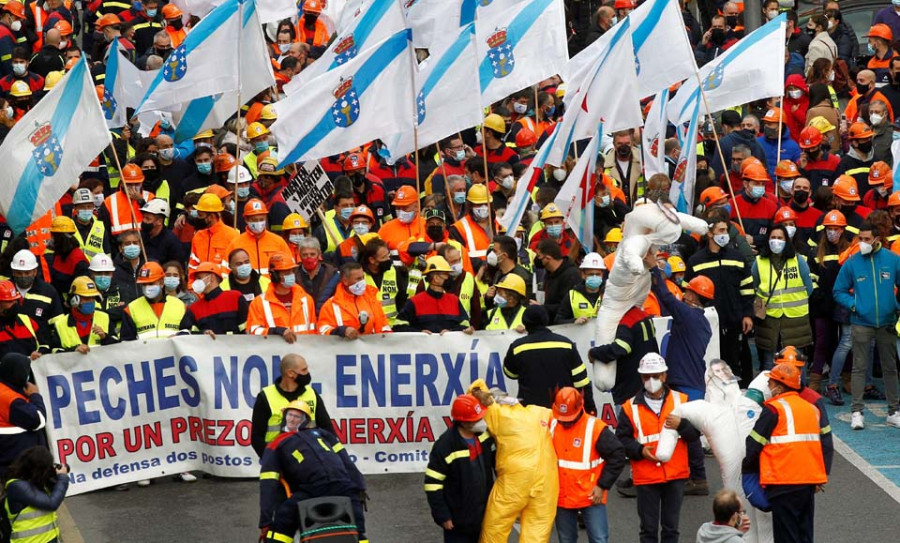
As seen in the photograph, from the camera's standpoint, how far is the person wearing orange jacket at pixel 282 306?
1533 cm

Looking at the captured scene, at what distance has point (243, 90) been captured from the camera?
61.5 ft

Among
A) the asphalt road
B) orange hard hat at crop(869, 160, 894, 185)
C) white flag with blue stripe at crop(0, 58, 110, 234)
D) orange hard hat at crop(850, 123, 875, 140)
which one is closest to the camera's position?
the asphalt road

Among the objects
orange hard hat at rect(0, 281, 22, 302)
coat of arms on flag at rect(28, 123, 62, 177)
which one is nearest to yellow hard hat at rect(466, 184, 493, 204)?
coat of arms on flag at rect(28, 123, 62, 177)

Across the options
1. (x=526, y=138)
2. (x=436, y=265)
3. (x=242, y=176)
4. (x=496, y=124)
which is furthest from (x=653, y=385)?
(x=526, y=138)

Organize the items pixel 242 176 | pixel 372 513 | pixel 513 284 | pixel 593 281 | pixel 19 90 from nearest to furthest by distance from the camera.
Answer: pixel 372 513
pixel 513 284
pixel 593 281
pixel 242 176
pixel 19 90

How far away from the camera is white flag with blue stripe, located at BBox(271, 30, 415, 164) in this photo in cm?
1700

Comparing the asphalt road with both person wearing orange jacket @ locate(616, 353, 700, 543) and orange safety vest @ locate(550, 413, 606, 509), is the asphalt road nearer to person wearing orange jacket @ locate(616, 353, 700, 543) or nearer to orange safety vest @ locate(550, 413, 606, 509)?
person wearing orange jacket @ locate(616, 353, 700, 543)

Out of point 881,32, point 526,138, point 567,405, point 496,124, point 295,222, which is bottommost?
point 567,405

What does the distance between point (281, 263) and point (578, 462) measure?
13.0 ft

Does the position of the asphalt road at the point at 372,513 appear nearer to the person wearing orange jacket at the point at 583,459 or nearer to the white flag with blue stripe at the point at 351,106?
the person wearing orange jacket at the point at 583,459

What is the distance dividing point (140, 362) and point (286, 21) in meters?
12.7

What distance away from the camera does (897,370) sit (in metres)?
17.9

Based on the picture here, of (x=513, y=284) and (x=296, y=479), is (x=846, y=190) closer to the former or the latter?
(x=513, y=284)

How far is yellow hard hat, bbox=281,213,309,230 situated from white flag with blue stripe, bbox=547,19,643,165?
2.63 meters
